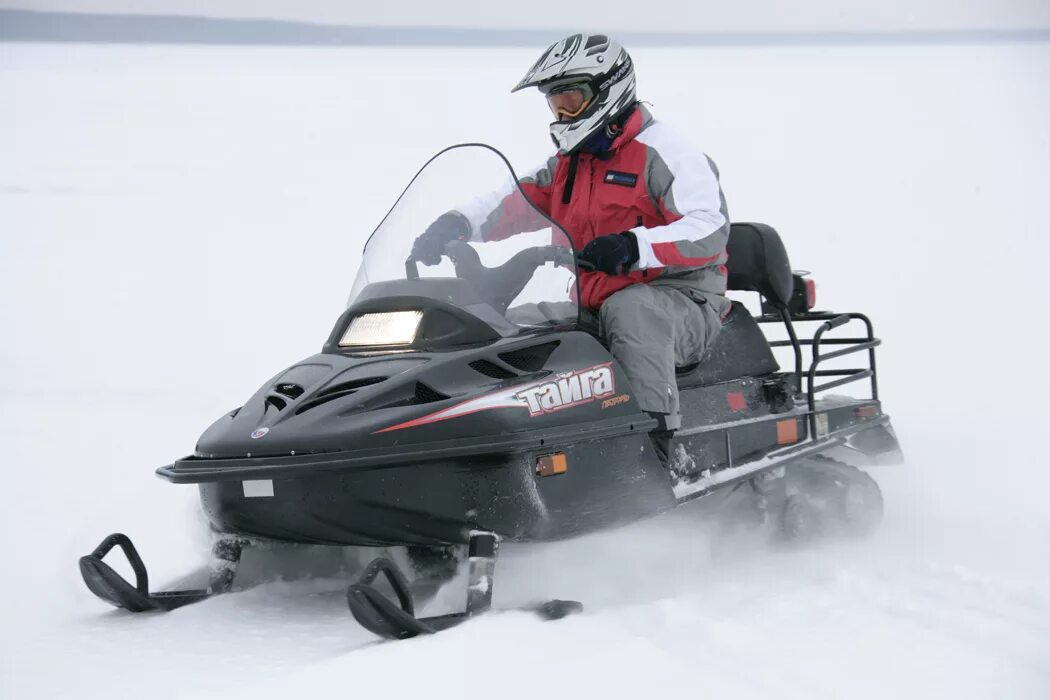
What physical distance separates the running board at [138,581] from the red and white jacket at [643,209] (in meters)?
1.14

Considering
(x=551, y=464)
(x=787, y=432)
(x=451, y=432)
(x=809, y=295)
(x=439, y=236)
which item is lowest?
(x=787, y=432)

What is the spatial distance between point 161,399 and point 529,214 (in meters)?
3.72

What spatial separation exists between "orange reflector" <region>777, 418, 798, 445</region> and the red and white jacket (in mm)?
539

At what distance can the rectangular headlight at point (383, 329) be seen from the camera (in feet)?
10.5

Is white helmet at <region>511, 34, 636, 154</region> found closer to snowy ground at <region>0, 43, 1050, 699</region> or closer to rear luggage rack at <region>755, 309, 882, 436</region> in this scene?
rear luggage rack at <region>755, 309, 882, 436</region>

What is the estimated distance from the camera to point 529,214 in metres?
3.50

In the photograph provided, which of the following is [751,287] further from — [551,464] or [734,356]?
[551,464]

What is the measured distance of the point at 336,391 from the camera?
3.02 metres

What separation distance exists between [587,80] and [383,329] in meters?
1.05

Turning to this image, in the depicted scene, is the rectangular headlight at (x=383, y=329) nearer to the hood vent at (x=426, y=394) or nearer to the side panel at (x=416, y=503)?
the hood vent at (x=426, y=394)

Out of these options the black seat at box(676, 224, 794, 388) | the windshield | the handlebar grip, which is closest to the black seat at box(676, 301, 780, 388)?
the black seat at box(676, 224, 794, 388)

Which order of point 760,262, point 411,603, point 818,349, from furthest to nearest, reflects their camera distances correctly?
point 818,349 → point 760,262 → point 411,603

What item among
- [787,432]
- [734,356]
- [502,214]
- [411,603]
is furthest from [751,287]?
[411,603]

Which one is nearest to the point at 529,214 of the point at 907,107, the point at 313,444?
the point at 313,444
